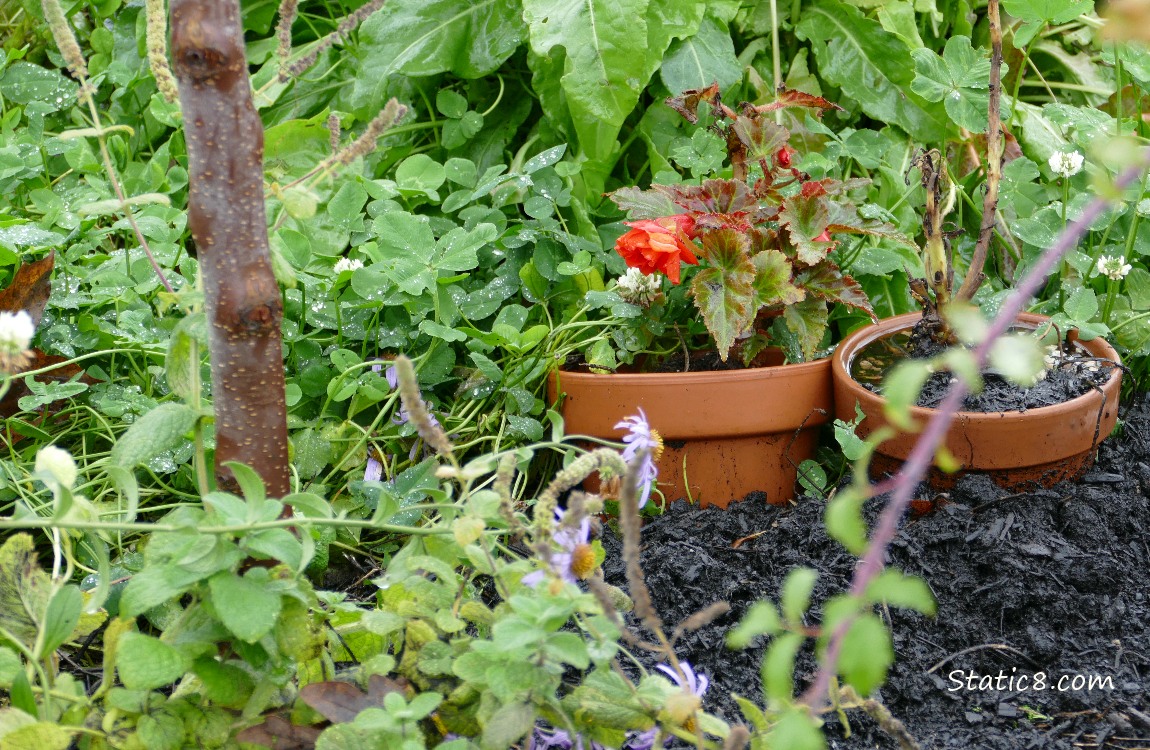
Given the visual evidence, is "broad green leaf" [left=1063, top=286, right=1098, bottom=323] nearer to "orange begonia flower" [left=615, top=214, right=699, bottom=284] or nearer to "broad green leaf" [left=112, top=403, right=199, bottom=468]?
"orange begonia flower" [left=615, top=214, right=699, bottom=284]

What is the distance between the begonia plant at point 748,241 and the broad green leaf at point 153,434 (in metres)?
0.92

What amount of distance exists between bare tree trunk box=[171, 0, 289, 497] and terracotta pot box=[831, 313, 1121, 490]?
1.00 metres

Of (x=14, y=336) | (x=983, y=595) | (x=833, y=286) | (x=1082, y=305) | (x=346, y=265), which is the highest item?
Answer: (x=14, y=336)

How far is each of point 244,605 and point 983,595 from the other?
101 cm

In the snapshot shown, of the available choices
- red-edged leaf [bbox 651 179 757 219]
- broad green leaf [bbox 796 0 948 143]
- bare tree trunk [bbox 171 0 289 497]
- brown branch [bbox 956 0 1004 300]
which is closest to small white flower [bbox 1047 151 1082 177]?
brown branch [bbox 956 0 1004 300]

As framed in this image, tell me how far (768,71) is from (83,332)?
1656mm

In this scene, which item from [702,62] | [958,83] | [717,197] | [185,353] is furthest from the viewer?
[702,62]

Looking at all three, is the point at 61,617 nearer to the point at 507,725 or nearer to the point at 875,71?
the point at 507,725

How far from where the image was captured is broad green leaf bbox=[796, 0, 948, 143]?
243 centimetres

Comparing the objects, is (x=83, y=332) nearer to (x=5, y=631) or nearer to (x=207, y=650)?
(x=5, y=631)

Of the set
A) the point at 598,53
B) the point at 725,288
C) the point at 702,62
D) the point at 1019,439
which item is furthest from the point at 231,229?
the point at 702,62

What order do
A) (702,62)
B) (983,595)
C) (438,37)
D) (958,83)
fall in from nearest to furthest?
(983,595) → (958,83) → (702,62) → (438,37)

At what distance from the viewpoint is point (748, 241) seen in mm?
1745

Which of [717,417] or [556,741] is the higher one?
[556,741]
